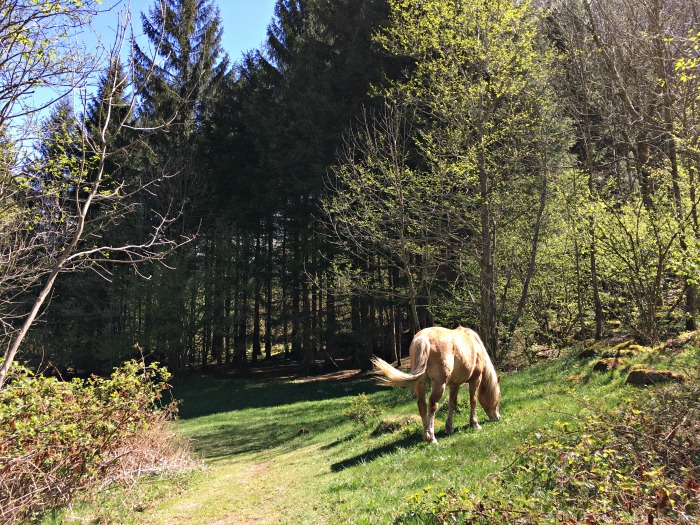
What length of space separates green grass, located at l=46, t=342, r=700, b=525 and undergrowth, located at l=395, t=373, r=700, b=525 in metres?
0.61

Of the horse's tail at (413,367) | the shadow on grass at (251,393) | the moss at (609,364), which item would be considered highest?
the horse's tail at (413,367)

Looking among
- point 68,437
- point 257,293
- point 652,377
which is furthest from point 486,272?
point 257,293

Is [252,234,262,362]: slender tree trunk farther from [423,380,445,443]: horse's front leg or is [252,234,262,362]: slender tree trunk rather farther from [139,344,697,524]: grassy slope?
[423,380,445,443]: horse's front leg

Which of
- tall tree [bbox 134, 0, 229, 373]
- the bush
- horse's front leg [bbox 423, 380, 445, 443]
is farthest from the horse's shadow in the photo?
tall tree [bbox 134, 0, 229, 373]

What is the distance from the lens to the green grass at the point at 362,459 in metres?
5.91

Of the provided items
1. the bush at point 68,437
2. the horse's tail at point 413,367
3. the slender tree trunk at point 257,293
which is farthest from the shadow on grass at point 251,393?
the bush at point 68,437

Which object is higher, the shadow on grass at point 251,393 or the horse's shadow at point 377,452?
the horse's shadow at point 377,452

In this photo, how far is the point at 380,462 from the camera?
7453 mm

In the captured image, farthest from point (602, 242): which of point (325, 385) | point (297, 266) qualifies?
point (297, 266)

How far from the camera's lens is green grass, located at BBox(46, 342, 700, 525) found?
19.4 feet

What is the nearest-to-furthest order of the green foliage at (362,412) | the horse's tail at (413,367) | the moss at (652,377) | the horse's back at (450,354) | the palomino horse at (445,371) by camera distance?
the moss at (652,377) → the horse's tail at (413,367) → the palomino horse at (445,371) → the horse's back at (450,354) → the green foliage at (362,412)

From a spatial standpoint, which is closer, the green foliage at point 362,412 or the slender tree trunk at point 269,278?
the green foliage at point 362,412

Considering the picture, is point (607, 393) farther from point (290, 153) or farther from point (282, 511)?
point (290, 153)

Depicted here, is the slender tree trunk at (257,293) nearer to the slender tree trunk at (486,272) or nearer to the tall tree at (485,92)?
the tall tree at (485,92)
